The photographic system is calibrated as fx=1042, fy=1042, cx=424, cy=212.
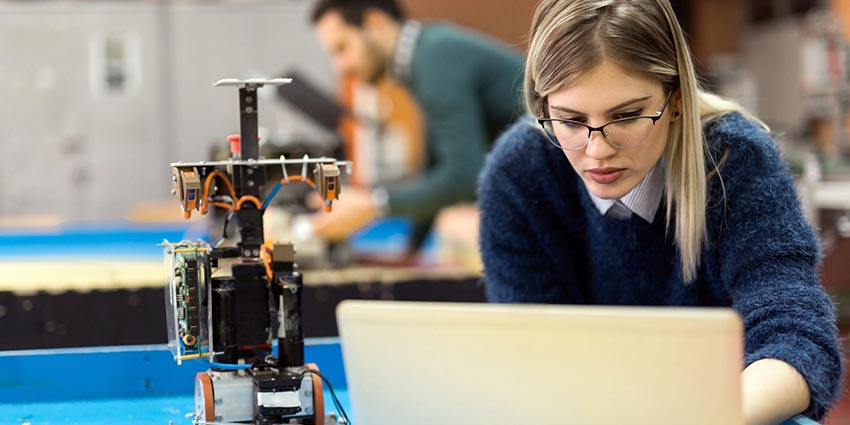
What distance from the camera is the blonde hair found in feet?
4.08

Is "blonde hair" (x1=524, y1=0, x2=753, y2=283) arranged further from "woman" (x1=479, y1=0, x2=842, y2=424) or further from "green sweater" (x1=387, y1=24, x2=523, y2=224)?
"green sweater" (x1=387, y1=24, x2=523, y2=224)

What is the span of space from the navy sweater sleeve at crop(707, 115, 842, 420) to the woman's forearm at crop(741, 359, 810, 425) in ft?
0.06

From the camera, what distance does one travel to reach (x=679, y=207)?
4.53ft

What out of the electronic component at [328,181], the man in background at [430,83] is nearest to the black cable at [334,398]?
the electronic component at [328,181]

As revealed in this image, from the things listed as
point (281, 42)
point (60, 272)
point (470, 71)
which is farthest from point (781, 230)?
point (281, 42)

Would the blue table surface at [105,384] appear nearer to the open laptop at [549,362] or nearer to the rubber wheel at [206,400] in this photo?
the rubber wheel at [206,400]

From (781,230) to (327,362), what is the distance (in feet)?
2.18

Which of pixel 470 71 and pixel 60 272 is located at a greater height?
pixel 470 71

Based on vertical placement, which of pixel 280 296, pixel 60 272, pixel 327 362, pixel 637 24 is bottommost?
pixel 60 272

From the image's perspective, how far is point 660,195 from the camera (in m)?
1.46

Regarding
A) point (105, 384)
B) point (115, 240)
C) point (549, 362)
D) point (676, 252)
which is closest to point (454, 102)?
point (115, 240)

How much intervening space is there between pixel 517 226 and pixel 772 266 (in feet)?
1.41

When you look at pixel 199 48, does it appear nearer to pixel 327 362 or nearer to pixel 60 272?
pixel 60 272

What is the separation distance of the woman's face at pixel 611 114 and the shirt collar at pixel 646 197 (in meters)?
0.09
